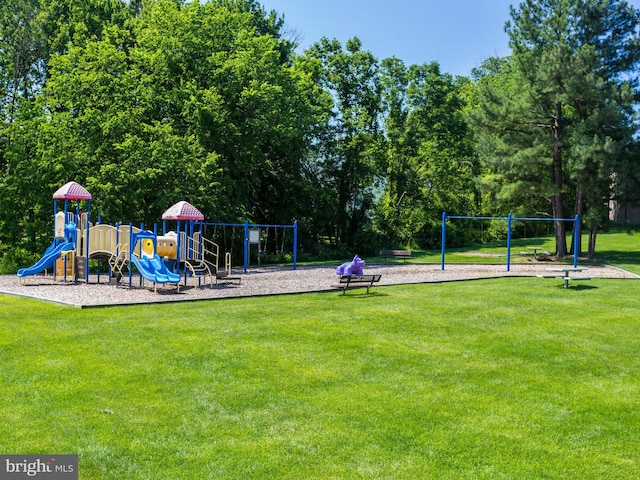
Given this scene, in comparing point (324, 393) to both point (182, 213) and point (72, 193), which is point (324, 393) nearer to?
point (182, 213)

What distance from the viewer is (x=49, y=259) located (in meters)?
19.1

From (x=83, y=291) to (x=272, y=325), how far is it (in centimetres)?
773

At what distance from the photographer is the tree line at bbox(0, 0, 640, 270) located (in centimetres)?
2489

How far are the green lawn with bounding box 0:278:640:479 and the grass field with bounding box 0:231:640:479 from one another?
0.08 feet

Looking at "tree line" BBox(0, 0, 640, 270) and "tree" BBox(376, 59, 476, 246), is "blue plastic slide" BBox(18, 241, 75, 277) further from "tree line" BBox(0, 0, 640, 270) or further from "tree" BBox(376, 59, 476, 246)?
"tree" BBox(376, 59, 476, 246)

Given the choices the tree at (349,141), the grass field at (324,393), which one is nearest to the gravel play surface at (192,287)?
the grass field at (324,393)

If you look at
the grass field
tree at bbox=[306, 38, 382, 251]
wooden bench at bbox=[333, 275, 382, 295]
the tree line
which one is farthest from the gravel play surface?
tree at bbox=[306, 38, 382, 251]

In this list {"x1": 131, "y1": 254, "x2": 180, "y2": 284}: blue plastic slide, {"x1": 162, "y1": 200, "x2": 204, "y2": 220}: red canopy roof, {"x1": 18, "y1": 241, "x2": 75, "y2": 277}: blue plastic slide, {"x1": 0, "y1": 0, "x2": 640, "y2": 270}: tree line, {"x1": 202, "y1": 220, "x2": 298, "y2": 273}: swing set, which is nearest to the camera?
{"x1": 131, "y1": 254, "x2": 180, "y2": 284}: blue plastic slide

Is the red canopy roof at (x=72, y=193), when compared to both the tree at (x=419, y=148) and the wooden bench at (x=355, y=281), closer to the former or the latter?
the wooden bench at (x=355, y=281)

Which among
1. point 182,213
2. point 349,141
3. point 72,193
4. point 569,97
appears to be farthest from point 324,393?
point 349,141

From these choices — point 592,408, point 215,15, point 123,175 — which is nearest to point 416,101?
point 215,15

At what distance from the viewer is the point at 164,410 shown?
643cm

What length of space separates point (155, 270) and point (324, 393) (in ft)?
36.0

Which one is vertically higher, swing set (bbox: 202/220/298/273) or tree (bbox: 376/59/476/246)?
tree (bbox: 376/59/476/246)
